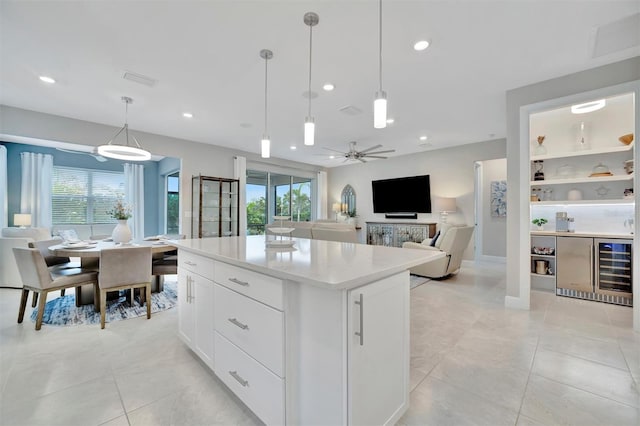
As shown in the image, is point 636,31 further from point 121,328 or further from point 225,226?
point 225,226

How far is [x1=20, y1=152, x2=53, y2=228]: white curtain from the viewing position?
5.45 m

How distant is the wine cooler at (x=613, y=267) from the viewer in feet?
10.4

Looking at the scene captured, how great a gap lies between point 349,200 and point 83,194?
6934mm

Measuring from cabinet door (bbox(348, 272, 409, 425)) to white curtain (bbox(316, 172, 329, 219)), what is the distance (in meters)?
6.94

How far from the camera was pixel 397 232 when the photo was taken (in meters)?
6.68

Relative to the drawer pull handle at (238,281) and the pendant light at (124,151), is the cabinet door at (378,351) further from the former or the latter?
the pendant light at (124,151)

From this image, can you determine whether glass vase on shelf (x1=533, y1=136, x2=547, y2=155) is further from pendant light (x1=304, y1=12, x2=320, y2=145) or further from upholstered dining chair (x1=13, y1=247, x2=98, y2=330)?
upholstered dining chair (x1=13, y1=247, x2=98, y2=330)

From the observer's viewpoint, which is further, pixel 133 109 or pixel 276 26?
pixel 133 109

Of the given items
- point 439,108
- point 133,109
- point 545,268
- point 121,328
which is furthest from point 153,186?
point 545,268

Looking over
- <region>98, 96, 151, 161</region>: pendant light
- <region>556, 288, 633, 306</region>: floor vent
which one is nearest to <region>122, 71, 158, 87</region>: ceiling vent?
<region>98, 96, 151, 161</region>: pendant light

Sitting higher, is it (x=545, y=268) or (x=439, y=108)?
(x=439, y=108)

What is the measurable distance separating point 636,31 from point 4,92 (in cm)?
671

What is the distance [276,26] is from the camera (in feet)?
6.93

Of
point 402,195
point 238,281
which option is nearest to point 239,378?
point 238,281
